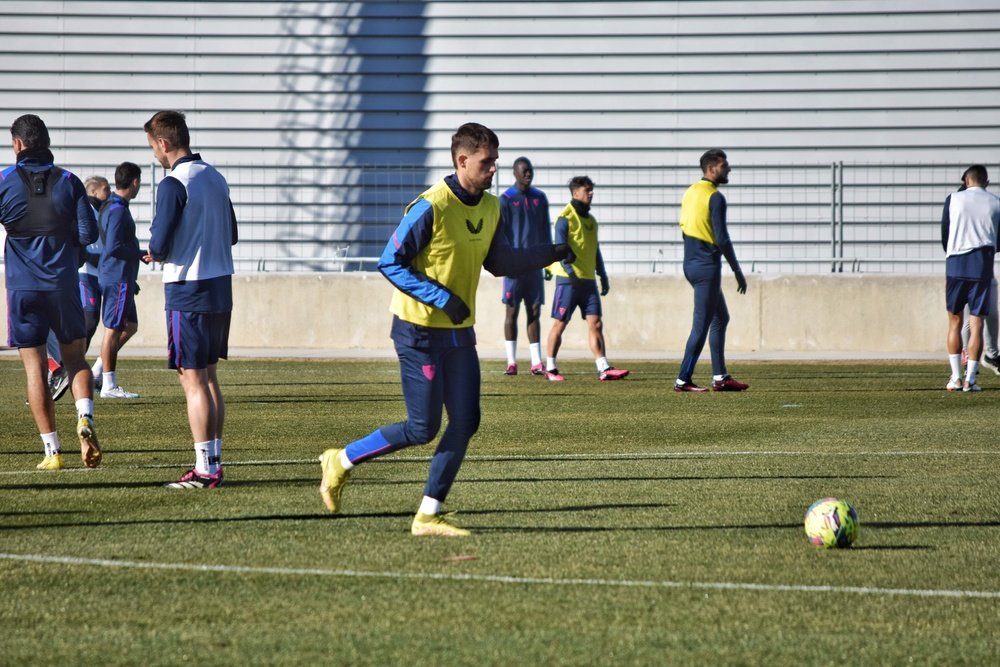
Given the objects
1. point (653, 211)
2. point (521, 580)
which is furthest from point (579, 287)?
point (521, 580)

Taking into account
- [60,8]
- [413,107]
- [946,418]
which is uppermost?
[60,8]

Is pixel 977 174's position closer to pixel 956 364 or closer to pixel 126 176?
pixel 956 364

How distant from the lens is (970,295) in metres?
14.2

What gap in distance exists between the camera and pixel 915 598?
5082 millimetres

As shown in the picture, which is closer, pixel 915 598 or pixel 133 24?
pixel 915 598

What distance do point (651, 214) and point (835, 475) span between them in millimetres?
14019

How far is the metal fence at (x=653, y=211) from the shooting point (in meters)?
21.3

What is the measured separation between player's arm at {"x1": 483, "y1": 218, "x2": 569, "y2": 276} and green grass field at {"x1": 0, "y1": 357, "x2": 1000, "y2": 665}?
109cm

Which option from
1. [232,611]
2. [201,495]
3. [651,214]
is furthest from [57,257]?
[651,214]

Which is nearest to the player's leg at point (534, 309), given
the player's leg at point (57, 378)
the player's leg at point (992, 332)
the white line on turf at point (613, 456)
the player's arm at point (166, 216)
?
the player's leg at point (992, 332)

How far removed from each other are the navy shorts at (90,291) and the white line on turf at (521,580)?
338 inches

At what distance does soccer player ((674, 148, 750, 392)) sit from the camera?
1370 centimetres

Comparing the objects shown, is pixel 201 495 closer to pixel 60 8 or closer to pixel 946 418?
pixel 946 418

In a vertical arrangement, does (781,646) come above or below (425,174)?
below
